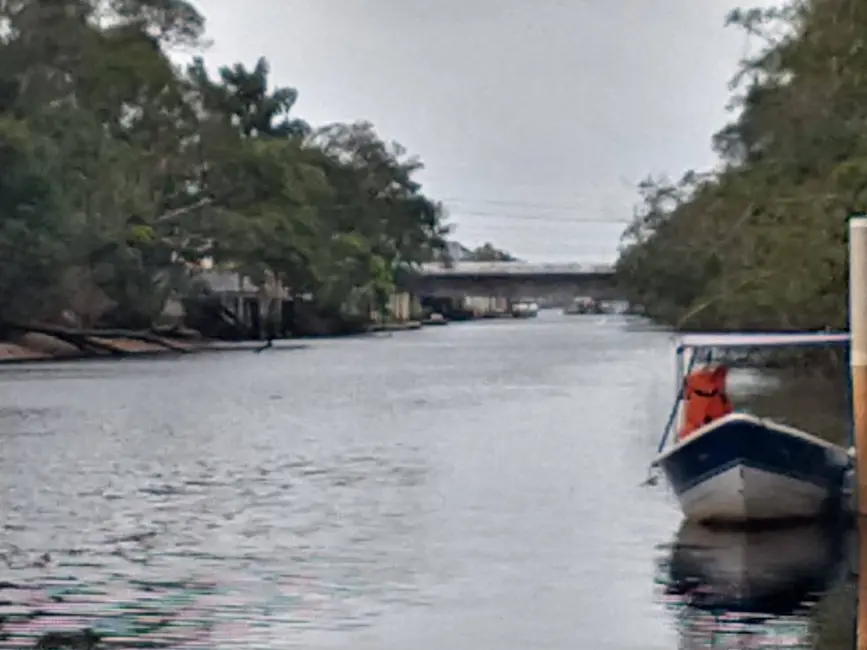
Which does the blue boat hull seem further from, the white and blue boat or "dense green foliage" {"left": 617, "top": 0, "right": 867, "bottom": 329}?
"dense green foliage" {"left": 617, "top": 0, "right": 867, "bottom": 329}

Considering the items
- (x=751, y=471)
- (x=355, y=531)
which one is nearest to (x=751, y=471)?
(x=751, y=471)

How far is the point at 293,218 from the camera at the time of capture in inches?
4141

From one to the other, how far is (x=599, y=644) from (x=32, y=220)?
66.5m

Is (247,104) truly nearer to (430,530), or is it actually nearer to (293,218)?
(293,218)

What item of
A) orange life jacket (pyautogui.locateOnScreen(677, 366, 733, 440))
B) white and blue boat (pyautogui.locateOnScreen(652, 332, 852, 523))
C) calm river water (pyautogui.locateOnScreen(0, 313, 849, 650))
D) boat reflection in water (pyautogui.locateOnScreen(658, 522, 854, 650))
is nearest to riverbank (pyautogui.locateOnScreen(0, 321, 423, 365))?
calm river water (pyautogui.locateOnScreen(0, 313, 849, 650))

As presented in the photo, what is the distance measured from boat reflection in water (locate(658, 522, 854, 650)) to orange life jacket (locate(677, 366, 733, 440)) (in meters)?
1.26

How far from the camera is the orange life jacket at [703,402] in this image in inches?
955

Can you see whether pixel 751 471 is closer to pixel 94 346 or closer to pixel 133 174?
pixel 94 346

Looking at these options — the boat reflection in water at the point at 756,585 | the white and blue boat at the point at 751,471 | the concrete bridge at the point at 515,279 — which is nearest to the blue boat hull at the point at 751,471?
the white and blue boat at the point at 751,471

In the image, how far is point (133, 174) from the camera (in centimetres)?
9562

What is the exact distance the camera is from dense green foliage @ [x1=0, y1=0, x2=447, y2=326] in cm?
8238

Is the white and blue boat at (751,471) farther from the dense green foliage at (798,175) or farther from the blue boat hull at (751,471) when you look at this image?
the dense green foliage at (798,175)

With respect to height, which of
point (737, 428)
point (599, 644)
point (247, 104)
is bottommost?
point (599, 644)

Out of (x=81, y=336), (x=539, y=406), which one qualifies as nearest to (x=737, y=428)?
(x=539, y=406)
